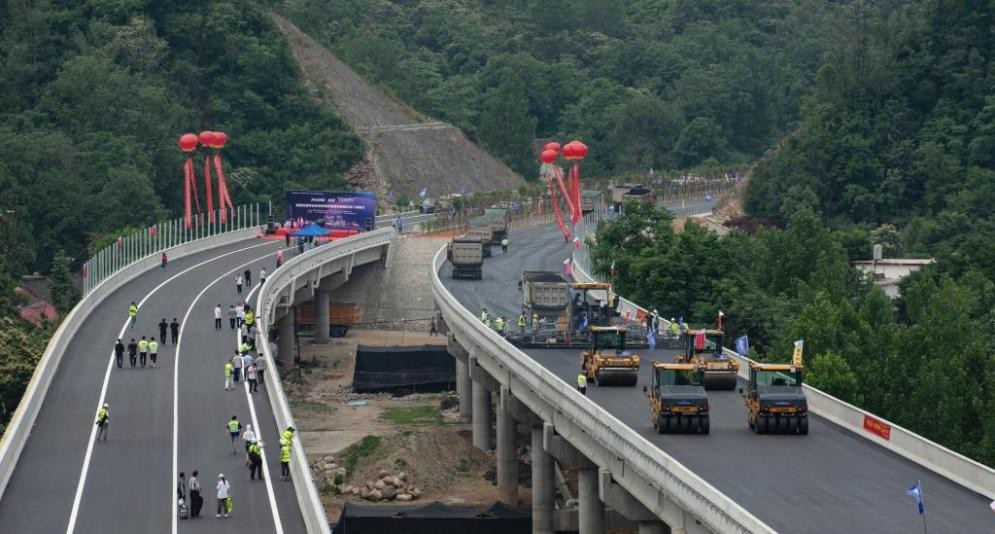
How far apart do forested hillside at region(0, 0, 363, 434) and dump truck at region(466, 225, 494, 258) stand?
22.6 meters

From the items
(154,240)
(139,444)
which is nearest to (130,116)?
(154,240)

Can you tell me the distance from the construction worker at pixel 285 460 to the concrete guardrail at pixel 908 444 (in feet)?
61.2

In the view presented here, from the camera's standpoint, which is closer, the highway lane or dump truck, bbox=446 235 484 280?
the highway lane

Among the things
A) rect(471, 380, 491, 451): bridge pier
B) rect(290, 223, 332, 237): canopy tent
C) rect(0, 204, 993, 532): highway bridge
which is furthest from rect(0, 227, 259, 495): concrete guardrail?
rect(471, 380, 491, 451): bridge pier

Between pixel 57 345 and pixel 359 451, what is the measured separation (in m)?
15.9

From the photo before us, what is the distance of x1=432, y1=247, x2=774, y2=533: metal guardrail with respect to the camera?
49812mm

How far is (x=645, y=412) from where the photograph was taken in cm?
6669

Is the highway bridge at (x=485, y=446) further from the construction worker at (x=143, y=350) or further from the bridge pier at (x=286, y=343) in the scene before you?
the bridge pier at (x=286, y=343)

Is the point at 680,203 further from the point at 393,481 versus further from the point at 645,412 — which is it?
the point at 645,412

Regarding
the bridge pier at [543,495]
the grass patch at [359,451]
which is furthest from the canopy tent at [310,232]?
→ the bridge pier at [543,495]

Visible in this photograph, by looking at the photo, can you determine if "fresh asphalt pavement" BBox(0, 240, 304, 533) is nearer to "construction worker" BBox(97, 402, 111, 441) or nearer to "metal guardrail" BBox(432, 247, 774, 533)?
"construction worker" BBox(97, 402, 111, 441)

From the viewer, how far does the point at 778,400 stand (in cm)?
6166

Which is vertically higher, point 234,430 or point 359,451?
point 234,430

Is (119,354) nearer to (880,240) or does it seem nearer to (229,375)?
(229,375)
